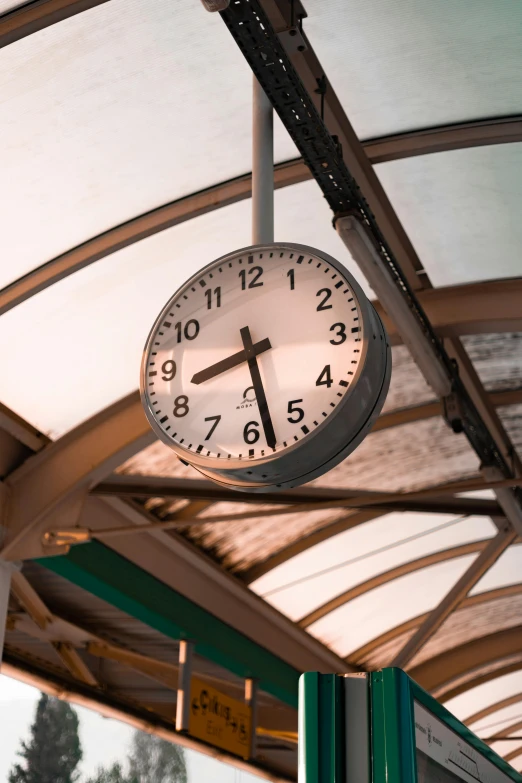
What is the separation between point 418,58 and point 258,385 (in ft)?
9.54

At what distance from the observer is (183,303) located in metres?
3.38

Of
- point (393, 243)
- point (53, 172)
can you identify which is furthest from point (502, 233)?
point (53, 172)

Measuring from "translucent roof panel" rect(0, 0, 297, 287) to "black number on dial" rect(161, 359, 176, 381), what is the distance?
7.76 feet

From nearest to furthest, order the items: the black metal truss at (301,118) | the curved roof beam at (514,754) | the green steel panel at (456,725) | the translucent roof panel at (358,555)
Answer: the green steel panel at (456,725) < the black metal truss at (301,118) < the translucent roof panel at (358,555) < the curved roof beam at (514,754)

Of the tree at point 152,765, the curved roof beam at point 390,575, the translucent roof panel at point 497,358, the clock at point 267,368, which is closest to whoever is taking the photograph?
the clock at point 267,368

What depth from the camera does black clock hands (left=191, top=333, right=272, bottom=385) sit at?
314 cm

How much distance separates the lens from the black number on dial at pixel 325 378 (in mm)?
3000

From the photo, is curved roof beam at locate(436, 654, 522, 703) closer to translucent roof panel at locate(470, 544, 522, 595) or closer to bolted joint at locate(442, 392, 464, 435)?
translucent roof panel at locate(470, 544, 522, 595)

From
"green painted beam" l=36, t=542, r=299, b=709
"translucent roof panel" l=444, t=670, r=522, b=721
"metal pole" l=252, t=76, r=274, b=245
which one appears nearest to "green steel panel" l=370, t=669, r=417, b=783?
"metal pole" l=252, t=76, r=274, b=245

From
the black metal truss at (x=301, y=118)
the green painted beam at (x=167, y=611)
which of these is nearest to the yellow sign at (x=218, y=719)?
the green painted beam at (x=167, y=611)

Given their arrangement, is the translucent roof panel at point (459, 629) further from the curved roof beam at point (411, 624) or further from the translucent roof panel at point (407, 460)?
the translucent roof panel at point (407, 460)

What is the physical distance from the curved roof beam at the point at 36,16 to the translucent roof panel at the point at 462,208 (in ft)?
7.17

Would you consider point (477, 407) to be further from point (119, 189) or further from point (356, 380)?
point (356, 380)

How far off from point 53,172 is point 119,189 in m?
0.44
